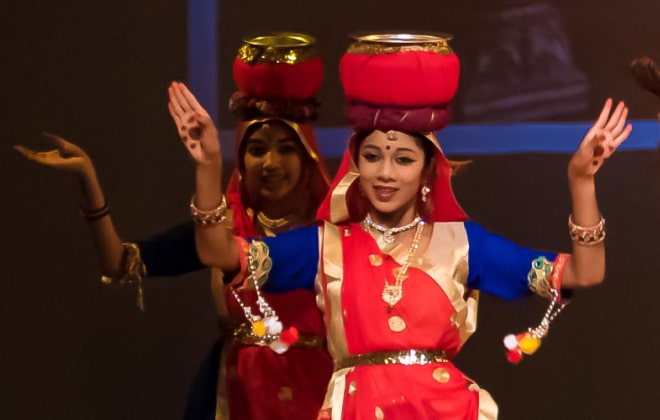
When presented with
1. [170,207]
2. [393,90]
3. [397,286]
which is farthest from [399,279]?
[170,207]

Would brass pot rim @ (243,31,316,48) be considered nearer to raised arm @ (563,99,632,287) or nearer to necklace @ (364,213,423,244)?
necklace @ (364,213,423,244)

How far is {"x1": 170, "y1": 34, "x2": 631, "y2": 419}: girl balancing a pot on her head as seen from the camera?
2.55m

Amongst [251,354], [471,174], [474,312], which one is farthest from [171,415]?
[474,312]

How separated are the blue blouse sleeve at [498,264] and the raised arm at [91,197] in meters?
0.73

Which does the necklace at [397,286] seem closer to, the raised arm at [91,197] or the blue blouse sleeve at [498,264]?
the blue blouse sleeve at [498,264]

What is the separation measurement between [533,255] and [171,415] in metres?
1.48

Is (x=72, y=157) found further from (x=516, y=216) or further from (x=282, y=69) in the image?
(x=516, y=216)

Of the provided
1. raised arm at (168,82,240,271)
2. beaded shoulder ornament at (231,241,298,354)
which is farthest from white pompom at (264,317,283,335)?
raised arm at (168,82,240,271)

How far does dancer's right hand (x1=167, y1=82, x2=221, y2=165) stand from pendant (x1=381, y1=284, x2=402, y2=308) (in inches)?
16.1

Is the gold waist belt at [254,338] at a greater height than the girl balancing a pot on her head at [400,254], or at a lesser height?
lesser

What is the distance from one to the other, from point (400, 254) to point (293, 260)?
0.68 ft

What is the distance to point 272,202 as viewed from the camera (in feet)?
10.0

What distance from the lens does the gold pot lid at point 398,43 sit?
259 cm

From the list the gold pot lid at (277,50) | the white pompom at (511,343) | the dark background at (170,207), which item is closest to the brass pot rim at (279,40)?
the gold pot lid at (277,50)
